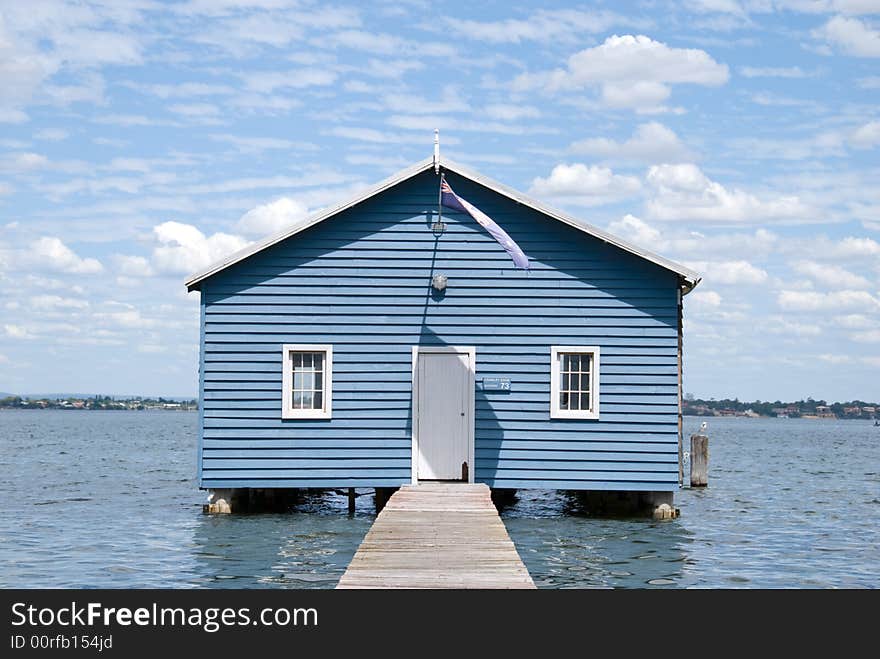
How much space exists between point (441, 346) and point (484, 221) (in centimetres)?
252

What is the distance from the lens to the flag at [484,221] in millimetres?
20656

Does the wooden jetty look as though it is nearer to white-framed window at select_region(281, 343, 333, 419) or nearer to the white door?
the white door

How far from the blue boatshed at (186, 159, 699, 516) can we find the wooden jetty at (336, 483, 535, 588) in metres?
2.85

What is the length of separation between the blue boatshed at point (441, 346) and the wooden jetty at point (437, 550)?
2.85 m

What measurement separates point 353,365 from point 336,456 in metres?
1.70

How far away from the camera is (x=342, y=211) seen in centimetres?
2184

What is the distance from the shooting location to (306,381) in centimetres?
2202

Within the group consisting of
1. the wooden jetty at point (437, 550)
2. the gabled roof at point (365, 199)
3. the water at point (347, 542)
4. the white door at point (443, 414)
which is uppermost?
the gabled roof at point (365, 199)

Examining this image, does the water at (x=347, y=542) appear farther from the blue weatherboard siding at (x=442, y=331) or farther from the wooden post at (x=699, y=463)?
the blue weatherboard siding at (x=442, y=331)

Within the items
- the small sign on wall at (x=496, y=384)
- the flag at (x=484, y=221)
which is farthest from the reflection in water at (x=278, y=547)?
the flag at (x=484, y=221)
